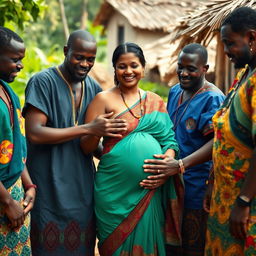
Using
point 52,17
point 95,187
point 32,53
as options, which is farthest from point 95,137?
point 52,17

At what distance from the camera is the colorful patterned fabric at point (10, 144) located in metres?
3.21

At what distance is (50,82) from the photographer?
155 inches

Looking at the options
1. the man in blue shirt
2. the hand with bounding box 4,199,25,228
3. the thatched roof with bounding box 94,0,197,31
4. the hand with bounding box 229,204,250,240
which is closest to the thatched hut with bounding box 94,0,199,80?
the thatched roof with bounding box 94,0,197,31

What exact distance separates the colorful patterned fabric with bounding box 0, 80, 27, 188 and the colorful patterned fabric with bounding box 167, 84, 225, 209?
1410 mm

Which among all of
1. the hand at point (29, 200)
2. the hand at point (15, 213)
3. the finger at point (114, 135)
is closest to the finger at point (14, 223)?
the hand at point (15, 213)

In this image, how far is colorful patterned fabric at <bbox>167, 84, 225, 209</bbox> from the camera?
4082 mm

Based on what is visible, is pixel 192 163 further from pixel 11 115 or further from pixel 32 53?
pixel 32 53

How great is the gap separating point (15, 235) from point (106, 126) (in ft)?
3.35

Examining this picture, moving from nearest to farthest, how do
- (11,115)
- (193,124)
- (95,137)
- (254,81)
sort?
(254,81)
(11,115)
(95,137)
(193,124)

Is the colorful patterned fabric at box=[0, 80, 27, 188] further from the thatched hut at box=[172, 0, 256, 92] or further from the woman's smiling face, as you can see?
the thatched hut at box=[172, 0, 256, 92]

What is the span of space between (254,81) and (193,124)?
4.00 ft

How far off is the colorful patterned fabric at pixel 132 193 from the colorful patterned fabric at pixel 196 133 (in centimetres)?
A: 22

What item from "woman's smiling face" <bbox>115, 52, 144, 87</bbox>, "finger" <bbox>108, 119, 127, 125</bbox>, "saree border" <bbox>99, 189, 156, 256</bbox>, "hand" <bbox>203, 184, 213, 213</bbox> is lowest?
"saree border" <bbox>99, 189, 156, 256</bbox>

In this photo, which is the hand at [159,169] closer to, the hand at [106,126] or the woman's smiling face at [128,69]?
the hand at [106,126]
